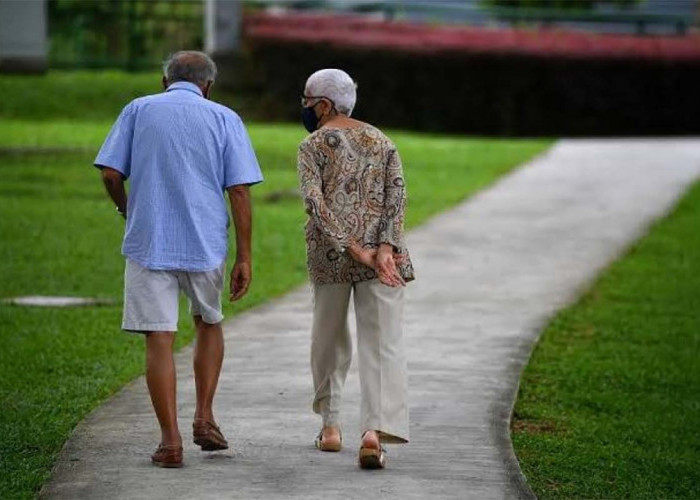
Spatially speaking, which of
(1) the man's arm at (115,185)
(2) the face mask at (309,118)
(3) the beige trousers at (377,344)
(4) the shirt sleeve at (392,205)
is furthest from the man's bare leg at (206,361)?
(2) the face mask at (309,118)

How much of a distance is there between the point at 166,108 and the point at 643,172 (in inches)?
611

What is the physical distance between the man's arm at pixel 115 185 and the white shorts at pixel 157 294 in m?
0.26

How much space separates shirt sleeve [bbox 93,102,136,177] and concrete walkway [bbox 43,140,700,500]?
3.90 ft

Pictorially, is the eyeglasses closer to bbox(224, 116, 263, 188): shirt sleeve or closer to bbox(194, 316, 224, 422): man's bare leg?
bbox(224, 116, 263, 188): shirt sleeve

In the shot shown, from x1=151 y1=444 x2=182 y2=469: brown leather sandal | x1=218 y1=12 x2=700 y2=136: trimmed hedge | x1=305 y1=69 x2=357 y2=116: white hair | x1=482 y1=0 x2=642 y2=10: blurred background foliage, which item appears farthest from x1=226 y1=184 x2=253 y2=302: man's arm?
x1=482 y1=0 x2=642 y2=10: blurred background foliage

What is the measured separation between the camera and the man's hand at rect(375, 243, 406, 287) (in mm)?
7367

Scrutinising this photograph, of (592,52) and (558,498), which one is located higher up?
(558,498)

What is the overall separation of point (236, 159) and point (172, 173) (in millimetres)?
265

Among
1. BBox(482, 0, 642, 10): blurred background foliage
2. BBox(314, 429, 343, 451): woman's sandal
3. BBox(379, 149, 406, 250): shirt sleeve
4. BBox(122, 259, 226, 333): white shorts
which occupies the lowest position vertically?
BBox(482, 0, 642, 10): blurred background foliage

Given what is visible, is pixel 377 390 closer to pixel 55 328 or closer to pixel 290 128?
pixel 55 328

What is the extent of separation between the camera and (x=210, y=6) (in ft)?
93.8

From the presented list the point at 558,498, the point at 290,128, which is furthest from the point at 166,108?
the point at 290,128

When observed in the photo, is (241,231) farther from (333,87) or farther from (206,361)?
(333,87)

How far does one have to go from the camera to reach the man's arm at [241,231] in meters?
7.45
